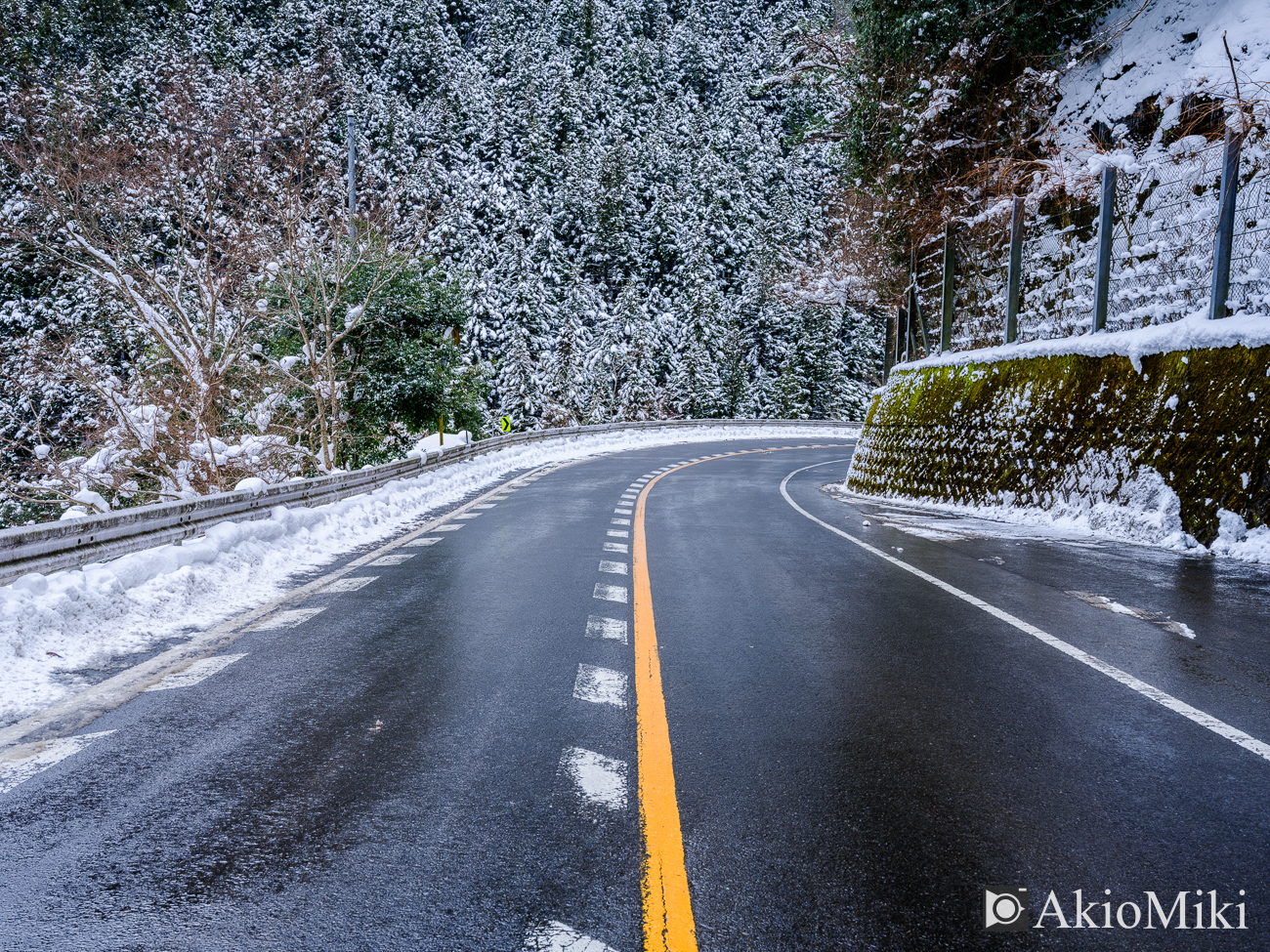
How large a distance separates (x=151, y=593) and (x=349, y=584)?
1.64m

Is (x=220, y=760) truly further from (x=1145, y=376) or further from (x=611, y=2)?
(x=611, y=2)

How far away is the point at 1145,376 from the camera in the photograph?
1055cm

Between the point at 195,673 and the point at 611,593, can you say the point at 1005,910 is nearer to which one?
the point at 195,673

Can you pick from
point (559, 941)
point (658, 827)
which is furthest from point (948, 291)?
point (559, 941)

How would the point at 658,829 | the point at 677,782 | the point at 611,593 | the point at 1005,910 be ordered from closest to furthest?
the point at 1005,910
the point at 658,829
the point at 677,782
the point at 611,593

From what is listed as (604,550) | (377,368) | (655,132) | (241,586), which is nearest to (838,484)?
(604,550)

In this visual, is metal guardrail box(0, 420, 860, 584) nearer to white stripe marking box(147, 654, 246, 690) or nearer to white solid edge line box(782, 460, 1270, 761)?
white stripe marking box(147, 654, 246, 690)

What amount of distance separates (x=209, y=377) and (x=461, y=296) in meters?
10.2

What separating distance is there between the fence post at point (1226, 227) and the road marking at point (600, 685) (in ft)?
30.7

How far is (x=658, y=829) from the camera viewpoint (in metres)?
2.94

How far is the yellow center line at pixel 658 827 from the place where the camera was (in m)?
2.36

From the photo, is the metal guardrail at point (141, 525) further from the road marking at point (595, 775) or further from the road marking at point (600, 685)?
the road marking at point (595, 775)

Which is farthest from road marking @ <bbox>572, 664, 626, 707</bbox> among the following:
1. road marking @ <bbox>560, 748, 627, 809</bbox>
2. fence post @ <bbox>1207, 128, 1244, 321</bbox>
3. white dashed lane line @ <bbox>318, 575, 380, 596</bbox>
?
fence post @ <bbox>1207, 128, 1244, 321</bbox>

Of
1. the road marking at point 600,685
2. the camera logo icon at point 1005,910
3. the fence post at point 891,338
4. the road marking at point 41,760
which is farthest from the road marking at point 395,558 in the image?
the fence post at point 891,338
